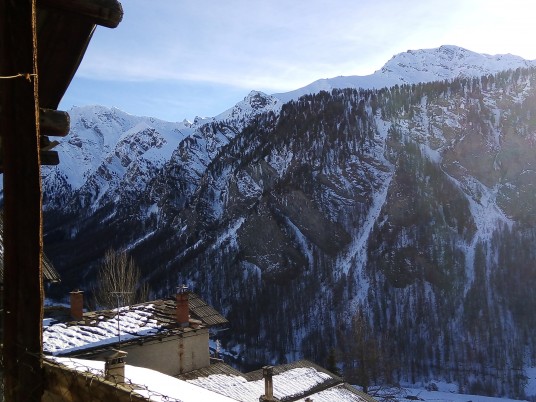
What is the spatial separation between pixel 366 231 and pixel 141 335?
93.7m

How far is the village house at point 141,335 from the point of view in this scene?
1498 centimetres

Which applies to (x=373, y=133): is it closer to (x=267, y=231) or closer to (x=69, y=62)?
(x=267, y=231)

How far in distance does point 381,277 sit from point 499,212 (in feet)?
103

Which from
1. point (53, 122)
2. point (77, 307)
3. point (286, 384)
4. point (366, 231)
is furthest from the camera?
point (366, 231)

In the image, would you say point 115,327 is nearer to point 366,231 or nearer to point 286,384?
point 286,384

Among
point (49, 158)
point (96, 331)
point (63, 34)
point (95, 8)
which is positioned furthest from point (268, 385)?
point (95, 8)

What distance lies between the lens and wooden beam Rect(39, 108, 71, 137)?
445 centimetres

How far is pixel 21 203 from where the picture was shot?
10.0ft

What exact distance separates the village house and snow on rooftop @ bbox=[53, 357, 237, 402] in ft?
35.7

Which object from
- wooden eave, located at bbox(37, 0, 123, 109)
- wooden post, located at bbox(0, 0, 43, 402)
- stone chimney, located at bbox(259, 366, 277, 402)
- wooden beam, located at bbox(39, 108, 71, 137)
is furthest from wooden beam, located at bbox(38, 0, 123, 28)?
stone chimney, located at bbox(259, 366, 277, 402)

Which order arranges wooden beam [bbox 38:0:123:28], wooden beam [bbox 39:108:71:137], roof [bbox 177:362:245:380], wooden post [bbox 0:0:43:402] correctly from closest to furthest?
wooden post [bbox 0:0:43:402], wooden beam [bbox 38:0:123:28], wooden beam [bbox 39:108:71:137], roof [bbox 177:362:245:380]

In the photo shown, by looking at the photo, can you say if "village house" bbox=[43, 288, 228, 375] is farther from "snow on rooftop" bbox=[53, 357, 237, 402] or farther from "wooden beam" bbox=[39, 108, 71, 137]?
"wooden beam" bbox=[39, 108, 71, 137]

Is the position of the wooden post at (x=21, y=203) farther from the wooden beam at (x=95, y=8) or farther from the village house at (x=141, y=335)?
the village house at (x=141, y=335)

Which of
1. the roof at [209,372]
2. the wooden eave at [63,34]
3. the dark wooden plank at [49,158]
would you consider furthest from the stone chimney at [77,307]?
the wooden eave at [63,34]
